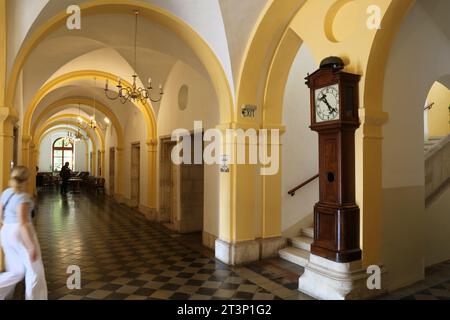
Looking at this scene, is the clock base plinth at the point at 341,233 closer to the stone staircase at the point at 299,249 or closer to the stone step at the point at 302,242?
the stone staircase at the point at 299,249

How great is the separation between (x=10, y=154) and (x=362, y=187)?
184 inches

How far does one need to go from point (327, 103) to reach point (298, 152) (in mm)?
2410

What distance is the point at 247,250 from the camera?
16.9 ft

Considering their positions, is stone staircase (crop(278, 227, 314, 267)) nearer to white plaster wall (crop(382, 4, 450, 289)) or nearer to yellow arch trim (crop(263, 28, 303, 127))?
white plaster wall (crop(382, 4, 450, 289))

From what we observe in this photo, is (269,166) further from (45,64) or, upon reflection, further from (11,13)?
(45,64)

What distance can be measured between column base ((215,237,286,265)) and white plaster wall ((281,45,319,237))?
407mm

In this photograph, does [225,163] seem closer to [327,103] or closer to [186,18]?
[327,103]

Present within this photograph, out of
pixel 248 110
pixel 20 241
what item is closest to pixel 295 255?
pixel 248 110

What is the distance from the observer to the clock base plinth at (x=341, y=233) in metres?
3.45

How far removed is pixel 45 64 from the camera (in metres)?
7.15

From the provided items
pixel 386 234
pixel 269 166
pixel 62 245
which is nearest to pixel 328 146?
pixel 386 234

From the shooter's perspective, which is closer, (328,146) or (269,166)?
(328,146)

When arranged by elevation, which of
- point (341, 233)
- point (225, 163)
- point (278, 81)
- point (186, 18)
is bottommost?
point (341, 233)
